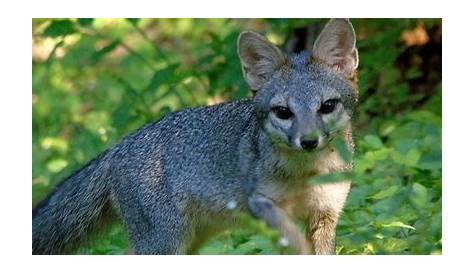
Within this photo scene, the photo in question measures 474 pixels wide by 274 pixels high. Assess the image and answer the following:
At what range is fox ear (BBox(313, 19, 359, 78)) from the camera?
5.61m

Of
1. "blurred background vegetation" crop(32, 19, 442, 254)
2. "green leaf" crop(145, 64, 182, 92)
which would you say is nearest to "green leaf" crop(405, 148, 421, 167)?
"blurred background vegetation" crop(32, 19, 442, 254)

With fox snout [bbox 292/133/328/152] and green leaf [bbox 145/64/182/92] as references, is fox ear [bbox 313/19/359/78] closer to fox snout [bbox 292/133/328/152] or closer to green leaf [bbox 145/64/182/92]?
fox snout [bbox 292/133/328/152]

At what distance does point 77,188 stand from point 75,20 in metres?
1.89

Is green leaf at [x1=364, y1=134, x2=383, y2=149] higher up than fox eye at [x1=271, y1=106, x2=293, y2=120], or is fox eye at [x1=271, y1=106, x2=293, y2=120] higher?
fox eye at [x1=271, y1=106, x2=293, y2=120]

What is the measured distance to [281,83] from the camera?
560cm

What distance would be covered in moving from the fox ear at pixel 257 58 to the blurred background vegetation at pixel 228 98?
65cm

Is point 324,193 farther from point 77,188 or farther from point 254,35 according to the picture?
point 77,188

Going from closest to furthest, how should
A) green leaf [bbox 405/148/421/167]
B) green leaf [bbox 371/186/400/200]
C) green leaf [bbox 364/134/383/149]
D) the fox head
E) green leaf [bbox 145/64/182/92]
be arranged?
1. the fox head
2. green leaf [bbox 371/186/400/200]
3. green leaf [bbox 405/148/421/167]
4. green leaf [bbox 364/134/383/149]
5. green leaf [bbox 145/64/182/92]

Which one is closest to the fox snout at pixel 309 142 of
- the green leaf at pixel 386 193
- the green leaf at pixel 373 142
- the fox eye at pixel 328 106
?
the fox eye at pixel 328 106

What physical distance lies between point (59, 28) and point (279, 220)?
2745 mm

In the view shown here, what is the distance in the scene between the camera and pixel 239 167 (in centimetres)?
582

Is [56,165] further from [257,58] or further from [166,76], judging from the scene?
[257,58]

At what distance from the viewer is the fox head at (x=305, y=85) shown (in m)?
5.35

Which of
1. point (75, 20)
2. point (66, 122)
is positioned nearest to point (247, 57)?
point (75, 20)
